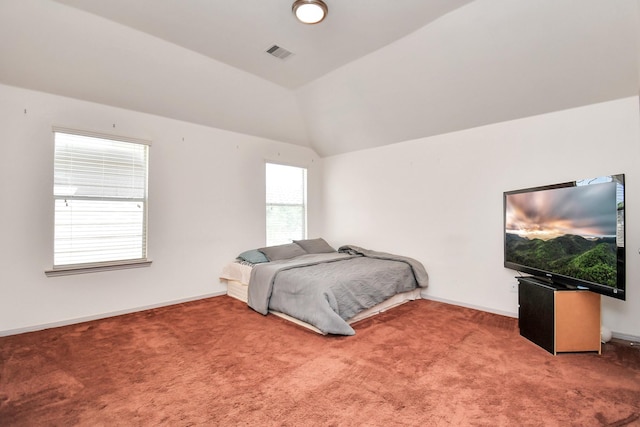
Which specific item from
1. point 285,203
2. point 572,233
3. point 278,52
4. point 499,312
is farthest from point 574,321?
point 285,203

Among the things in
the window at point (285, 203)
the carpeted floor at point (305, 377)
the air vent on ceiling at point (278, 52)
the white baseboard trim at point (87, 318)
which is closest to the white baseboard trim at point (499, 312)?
the carpeted floor at point (305, 377)

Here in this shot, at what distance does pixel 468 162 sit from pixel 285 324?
2994 mm

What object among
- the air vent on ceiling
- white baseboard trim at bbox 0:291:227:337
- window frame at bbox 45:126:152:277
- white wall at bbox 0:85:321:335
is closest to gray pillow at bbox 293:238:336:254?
white wall at bbox 0:85:321:335

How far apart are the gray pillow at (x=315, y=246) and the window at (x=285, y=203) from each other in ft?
1.20

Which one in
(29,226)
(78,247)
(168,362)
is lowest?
(168,362)

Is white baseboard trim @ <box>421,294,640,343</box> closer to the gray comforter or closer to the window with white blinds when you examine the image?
the gray comforter

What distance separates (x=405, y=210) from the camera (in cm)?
460

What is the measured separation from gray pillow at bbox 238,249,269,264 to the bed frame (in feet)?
1.14

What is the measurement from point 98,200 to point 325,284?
2.76 m

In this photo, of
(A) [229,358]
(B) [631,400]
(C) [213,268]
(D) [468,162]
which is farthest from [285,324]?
(D) [468,162]

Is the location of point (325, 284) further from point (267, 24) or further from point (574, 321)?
point (267, 24)

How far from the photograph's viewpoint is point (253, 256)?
175 inches

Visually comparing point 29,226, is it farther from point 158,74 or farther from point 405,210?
point 405,210

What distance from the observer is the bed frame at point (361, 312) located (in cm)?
330
